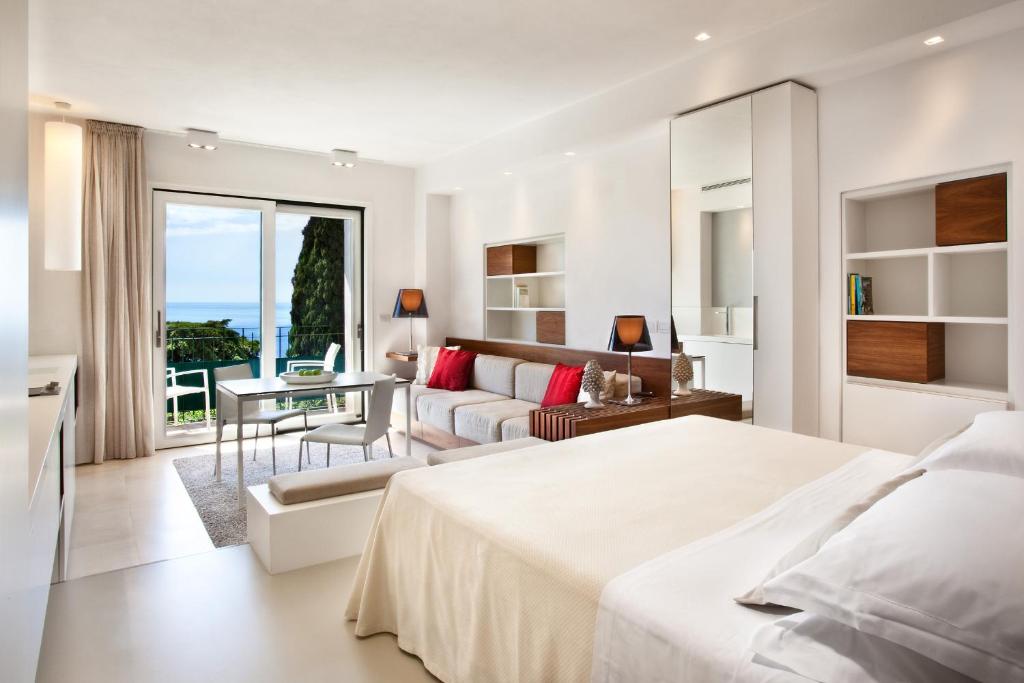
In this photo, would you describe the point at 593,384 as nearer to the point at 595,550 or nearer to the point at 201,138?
the point at 595,550

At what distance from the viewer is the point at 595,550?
1.55m

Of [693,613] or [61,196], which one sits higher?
[61,196]

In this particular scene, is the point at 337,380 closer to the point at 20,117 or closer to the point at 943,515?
the point at 20,117

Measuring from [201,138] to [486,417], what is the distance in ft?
11.2

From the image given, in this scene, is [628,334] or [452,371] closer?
[628,334]

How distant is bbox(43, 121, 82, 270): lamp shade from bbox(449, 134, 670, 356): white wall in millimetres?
3332

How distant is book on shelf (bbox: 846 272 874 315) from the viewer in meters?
3.46

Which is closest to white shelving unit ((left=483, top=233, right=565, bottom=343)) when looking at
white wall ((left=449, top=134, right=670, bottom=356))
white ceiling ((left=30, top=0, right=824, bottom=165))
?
white wall ((left=449, top=134, right=670, bottom=356))

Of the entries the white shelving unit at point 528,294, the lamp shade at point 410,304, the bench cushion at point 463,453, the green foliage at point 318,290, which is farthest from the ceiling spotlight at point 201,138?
the bench cushion at point 463,453

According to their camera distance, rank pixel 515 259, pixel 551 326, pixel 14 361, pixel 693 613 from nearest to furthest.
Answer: pixel 693 613, pixel 14 361, pixel 551 326, pixel 515 259

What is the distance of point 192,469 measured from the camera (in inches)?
189

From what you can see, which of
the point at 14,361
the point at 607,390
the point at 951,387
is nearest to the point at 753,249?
the point at 951,387

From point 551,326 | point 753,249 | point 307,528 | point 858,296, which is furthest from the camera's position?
point 551,326

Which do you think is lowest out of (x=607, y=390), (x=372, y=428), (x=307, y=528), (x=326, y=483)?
(x=307, y=528)
